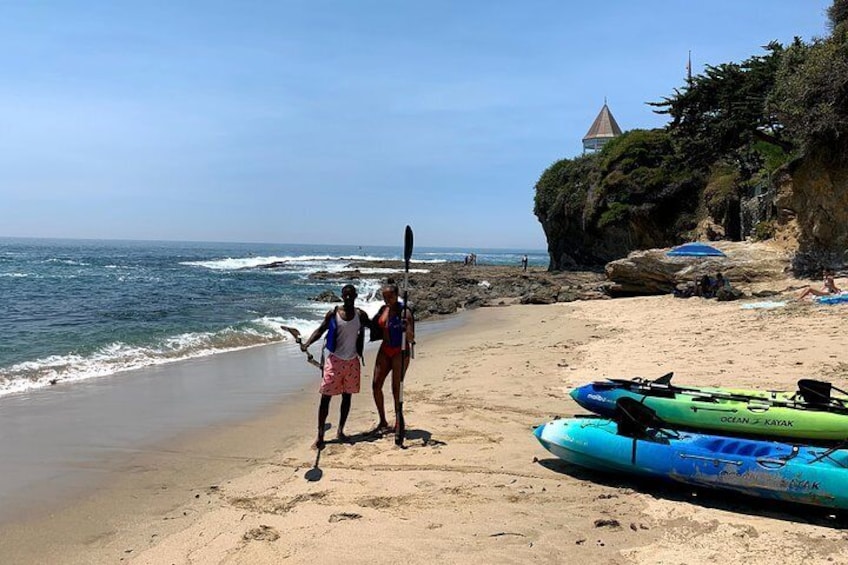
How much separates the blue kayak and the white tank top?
2.24 metres

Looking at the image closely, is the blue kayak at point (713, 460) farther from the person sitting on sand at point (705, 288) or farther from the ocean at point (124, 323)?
the person sitting on sand at point (705, 288)

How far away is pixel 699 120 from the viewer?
87.2 feet

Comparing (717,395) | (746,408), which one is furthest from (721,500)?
(717,395)

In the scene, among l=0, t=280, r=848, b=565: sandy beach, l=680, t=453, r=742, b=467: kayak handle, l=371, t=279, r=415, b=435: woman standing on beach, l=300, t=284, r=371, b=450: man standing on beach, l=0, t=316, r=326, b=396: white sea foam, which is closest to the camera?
l=0, t=280, r=848, b=565: sandy beach

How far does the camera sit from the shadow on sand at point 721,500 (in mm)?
4227

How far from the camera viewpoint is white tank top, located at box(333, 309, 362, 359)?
631 centimetres

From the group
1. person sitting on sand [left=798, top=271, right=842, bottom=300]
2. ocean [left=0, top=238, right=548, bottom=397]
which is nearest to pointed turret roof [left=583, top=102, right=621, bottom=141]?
ocean [left=0, top=238, right=548, bottom=397]

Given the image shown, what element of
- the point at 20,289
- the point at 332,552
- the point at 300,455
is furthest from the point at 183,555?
the point at 20,289

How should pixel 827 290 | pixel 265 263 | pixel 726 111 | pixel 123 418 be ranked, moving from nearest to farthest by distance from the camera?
pixel 123 418
pixel 827 290
pixel 726 111
pixel 265 263

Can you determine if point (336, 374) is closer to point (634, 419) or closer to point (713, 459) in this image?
point (634, 419)

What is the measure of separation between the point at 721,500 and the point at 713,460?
1.12 feet

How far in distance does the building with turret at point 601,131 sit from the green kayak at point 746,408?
5595 cm

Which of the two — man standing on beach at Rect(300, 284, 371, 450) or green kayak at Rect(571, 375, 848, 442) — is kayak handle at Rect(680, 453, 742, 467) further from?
man standing on beach at Rect(300, 284, 371, 450)

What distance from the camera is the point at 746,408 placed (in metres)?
5.79
